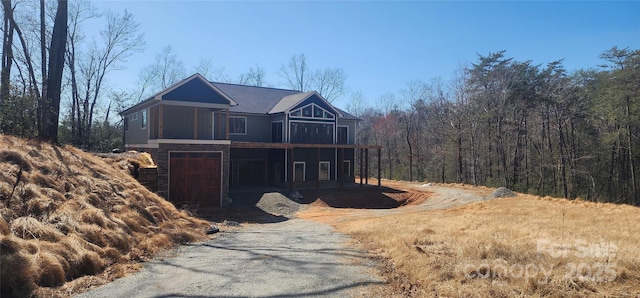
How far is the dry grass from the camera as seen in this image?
4988 mm

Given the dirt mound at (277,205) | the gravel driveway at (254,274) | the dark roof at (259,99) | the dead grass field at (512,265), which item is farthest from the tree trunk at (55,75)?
the dead grass field at (512,265)

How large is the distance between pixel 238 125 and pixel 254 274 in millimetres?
19853

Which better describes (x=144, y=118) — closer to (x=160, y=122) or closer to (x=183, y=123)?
(x=183, y=123)

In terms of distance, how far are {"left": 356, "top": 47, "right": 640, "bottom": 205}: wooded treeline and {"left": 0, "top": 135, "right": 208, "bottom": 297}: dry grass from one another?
92.5ft

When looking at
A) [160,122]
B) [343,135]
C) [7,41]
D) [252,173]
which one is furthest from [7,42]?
[343,135]

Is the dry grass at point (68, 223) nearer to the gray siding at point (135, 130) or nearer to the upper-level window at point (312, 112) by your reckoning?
the gray siding at point (135, 130)

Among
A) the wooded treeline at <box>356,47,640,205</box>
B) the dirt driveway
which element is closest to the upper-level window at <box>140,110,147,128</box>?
the dirt driveway

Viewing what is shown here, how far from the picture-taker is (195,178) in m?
17.3

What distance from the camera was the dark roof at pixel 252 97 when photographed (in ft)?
84.6

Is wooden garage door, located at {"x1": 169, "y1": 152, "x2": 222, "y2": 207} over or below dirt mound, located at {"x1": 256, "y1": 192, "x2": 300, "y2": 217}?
over

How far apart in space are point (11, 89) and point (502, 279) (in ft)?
52.9

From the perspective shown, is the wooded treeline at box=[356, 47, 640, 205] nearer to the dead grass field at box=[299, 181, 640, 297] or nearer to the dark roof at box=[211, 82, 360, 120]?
the dark roof at box=[211, 82, 360, 120]

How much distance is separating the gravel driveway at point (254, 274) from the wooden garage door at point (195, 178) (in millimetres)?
9000

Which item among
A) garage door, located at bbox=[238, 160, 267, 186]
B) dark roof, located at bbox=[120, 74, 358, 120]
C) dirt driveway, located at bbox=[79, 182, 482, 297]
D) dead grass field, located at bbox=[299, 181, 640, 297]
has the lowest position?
dirt driveway, located at bbox=[79, 182, 482, 297]
